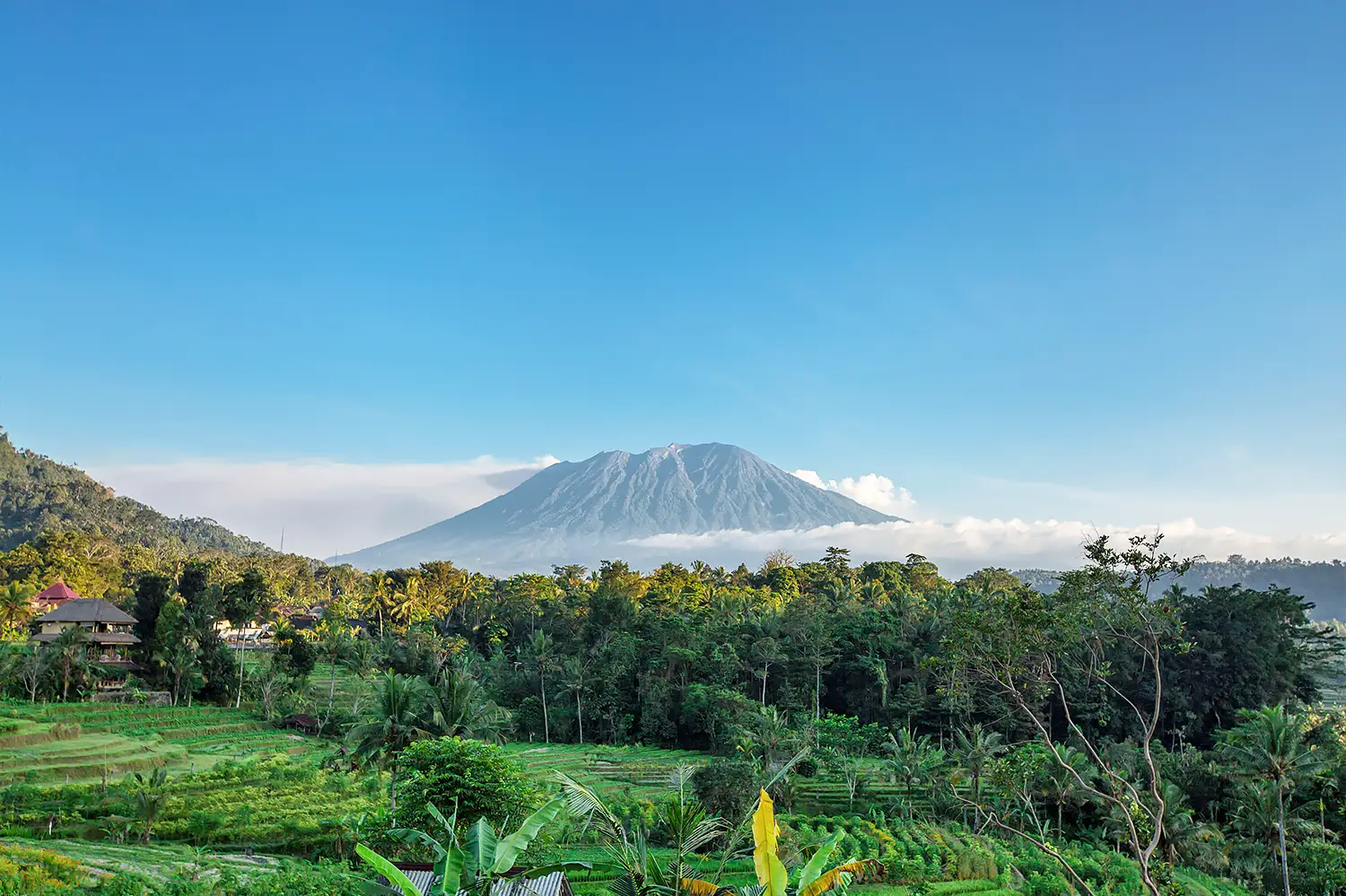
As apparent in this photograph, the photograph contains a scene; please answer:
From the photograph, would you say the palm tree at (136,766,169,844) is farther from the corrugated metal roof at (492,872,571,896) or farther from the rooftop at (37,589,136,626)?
the rooftop at (37,589,136,626)

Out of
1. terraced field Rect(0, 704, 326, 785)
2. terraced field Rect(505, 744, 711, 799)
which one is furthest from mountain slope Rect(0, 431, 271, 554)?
terraced field Rect(505, 744, 711, 799)

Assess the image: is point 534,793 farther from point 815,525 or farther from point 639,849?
point 815,525

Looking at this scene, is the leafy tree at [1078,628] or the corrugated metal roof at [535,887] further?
the leafy tree at [1078,628]

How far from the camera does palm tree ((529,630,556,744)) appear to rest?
40594 mm

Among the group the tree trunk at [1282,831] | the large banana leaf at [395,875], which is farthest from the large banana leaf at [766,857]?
the tree trunk at [1282,831]

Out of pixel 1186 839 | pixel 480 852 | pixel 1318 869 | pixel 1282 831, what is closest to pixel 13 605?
pixel 480 852

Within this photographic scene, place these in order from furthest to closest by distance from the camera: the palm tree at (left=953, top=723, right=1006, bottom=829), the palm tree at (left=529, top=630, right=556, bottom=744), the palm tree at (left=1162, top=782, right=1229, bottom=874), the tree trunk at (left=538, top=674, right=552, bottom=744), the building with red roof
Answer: the building with red roof
the palm tree at (left=529, top=630, right=556, bottom=744)
the tree trunk at (left=538, top=674, right=552, bottom=744)
the palm tree at (left=953, top=723, right=1006, bottom=829)
the palm tree at (left=1162, top=782, right=1229, bottom=874)

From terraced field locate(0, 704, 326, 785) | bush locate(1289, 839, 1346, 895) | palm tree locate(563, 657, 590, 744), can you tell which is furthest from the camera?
palm tree locate(563, 657, 590, 744)

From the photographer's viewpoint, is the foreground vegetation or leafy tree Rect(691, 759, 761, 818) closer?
the foreground vegetation

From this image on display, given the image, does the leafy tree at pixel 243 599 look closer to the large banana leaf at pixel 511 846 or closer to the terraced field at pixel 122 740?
the terraced field at pixel 122 740

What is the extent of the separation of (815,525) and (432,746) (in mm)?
181749

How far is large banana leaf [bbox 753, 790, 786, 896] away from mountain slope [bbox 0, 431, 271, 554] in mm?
90334

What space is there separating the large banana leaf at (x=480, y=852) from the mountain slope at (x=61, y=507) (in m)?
88.3

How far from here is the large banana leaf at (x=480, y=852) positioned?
6133 mm
